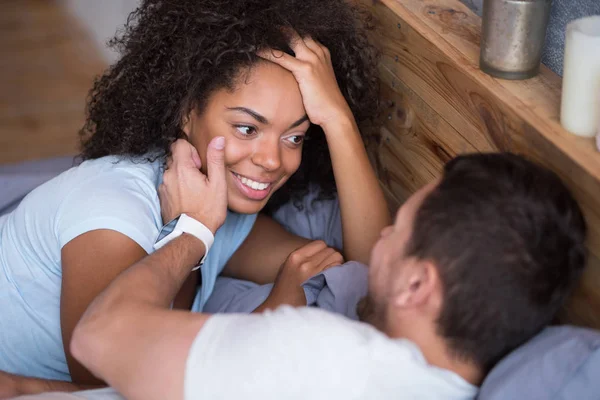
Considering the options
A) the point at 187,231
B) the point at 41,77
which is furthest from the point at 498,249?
the point at 41,77

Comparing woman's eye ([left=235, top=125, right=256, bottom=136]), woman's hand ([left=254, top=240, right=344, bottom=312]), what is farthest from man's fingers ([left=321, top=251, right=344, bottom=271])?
woman's eye ([left=235, top=125, right=256, bottom=136])

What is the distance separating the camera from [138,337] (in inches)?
42.5

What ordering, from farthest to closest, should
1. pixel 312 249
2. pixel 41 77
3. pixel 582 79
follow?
1. pixel 41 77
2. pixel 312 249
3. pixel 582 79

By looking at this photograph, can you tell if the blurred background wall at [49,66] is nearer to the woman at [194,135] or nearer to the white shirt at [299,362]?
the woman at [194,135]

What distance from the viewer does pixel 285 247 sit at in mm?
1850

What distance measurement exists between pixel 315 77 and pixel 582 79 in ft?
1.89

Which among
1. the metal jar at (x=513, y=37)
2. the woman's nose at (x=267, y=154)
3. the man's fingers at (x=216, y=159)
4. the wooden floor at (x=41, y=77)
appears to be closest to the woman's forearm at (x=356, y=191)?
the woman's nose at (x=267, y=154)

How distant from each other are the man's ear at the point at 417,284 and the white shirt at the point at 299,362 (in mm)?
58

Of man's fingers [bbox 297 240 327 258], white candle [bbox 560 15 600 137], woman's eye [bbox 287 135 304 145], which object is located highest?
white candle [bbox 560 15 600 137]

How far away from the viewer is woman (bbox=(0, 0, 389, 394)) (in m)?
1.48

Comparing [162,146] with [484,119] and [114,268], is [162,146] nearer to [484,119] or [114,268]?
[114,268]

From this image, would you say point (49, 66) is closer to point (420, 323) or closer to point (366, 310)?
point (366, 310)

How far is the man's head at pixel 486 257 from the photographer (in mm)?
1015

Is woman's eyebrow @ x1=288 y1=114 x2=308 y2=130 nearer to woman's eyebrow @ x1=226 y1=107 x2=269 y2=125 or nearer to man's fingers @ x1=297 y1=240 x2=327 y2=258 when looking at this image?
woman's eyebrow @ x1=226 y1=107 x2=269 y2=125
